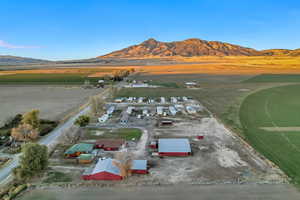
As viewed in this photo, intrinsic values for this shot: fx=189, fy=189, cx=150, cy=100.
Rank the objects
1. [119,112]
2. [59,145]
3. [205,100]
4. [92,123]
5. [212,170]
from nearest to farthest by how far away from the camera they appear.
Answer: [212,170] < [59,145] < [92,123] < [119,112] < [205,100]

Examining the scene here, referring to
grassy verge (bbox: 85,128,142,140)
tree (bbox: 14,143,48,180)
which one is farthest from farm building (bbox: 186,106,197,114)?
tree (bbox: 14,143,48,180)

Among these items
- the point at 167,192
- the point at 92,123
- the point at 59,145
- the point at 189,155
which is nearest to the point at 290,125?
the point at 189,155

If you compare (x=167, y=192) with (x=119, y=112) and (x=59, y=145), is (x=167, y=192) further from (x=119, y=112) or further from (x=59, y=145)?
(x=119, y=112)

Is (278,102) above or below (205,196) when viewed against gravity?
above

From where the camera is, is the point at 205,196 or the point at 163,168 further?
the point at 163,168

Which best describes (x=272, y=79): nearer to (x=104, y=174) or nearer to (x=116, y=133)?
(x=116, y=133)

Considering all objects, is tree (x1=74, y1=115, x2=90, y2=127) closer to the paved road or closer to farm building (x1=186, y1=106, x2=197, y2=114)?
the paved road

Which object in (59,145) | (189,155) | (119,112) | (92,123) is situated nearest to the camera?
(189,155)

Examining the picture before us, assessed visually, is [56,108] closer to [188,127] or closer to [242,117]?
[188,127]
